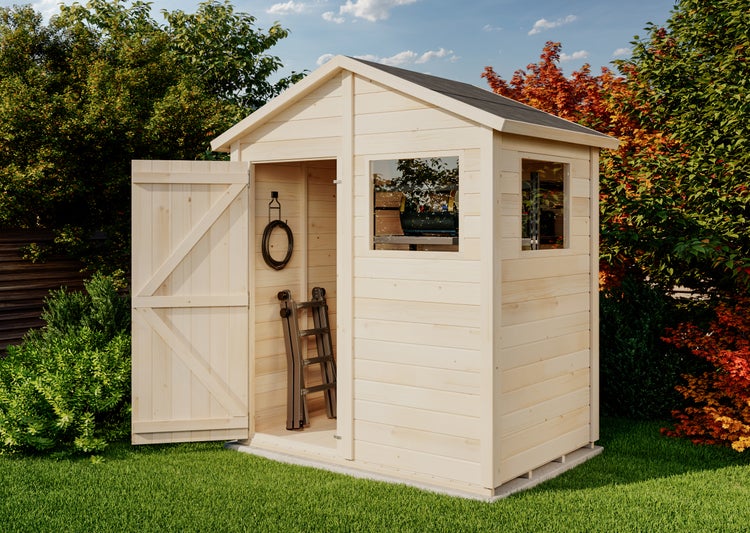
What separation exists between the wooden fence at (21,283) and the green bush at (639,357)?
716 centimetres

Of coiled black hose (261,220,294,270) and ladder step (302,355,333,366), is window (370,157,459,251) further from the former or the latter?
ladder step (302,355,333,366)

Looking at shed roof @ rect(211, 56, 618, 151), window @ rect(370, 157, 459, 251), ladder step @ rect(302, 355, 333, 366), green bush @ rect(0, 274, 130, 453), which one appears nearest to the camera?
shed roof @ rect(211, 56, 618, 151)

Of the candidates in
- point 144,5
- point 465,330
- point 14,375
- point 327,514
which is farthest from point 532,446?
point 144,5

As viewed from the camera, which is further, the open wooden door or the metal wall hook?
the metal wall hook

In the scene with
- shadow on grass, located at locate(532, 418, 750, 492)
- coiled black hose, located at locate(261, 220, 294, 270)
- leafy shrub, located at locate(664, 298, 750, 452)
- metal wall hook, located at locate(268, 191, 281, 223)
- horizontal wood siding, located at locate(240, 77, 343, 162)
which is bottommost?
shadow on grass, located at locate(532, 418, 750, 492)

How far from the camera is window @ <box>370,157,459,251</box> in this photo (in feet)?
18.9

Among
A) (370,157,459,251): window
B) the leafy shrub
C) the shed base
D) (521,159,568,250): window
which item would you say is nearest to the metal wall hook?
(370,157,459,251): window

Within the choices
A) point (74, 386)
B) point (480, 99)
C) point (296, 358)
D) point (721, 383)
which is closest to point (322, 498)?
point (296, 358)

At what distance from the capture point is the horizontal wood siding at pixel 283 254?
7152 millimetres

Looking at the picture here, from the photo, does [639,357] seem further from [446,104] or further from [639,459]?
[446,104]

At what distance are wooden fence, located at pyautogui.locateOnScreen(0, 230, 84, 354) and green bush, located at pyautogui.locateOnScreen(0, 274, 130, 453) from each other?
2.63m

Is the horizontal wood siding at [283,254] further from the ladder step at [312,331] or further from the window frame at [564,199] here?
the window frame at [564,199]

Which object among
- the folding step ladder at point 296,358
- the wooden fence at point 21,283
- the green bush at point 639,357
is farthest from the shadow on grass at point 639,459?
the wooden fence at point 21,283

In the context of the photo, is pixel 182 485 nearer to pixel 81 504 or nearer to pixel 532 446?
pixel 81 504
